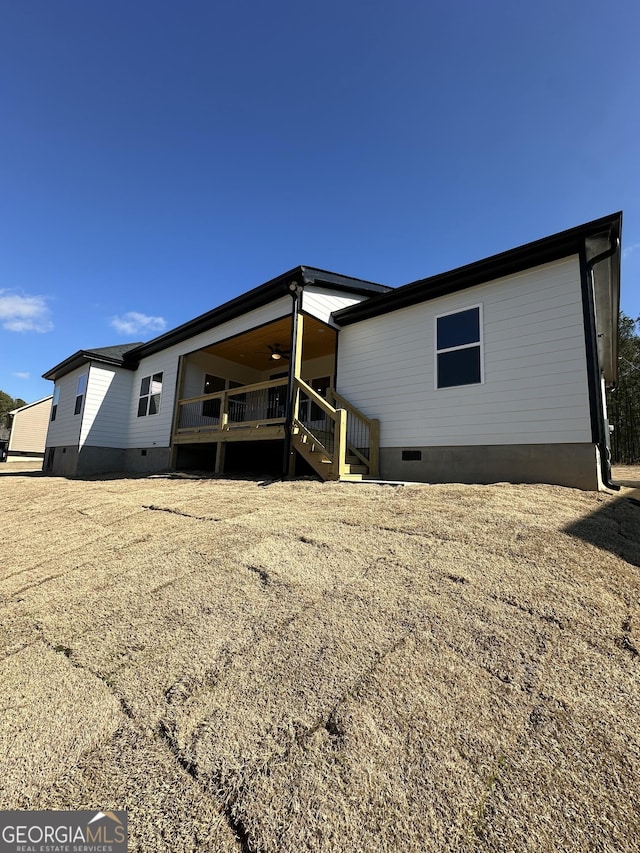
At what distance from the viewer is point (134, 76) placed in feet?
30.5

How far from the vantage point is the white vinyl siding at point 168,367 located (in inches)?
364

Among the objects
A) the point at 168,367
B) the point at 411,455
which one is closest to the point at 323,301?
the point at 411,455

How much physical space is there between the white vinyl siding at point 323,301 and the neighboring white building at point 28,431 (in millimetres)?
30249

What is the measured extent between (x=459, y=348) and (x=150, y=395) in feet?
34.7

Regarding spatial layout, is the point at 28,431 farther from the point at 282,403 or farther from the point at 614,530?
the point at 614,530

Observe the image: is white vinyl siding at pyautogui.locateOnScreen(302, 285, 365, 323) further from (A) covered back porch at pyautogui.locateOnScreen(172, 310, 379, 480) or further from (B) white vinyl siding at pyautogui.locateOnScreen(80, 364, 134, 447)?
(B) white vinyl siding at pyautogui.locateOnScreen(80, 364, 134, 447)

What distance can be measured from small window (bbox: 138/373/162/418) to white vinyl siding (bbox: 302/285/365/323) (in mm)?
6984

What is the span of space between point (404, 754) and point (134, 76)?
14006 millimetres

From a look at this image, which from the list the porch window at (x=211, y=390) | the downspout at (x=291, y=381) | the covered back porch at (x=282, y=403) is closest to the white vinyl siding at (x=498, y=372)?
the covered back porch at (x=282, y=403)

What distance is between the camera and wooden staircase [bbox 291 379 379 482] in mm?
6531

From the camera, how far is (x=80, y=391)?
13.4 m

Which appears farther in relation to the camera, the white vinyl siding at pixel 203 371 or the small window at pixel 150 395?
the small window at pixel 150 395

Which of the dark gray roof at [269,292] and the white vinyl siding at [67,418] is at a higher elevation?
the dark gray roof at [269,292]

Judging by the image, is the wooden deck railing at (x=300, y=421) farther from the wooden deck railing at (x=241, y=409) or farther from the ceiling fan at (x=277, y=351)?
the ceiling fan at (x=277, y=351)
